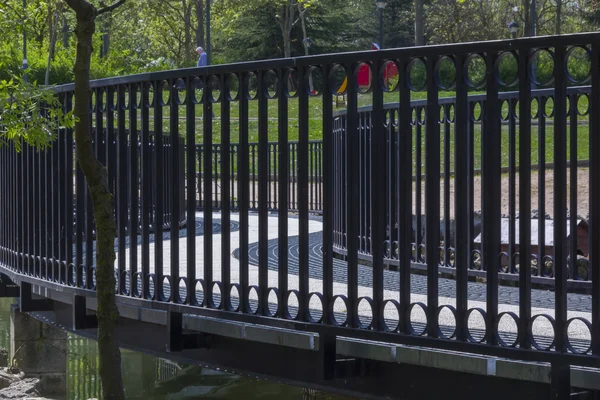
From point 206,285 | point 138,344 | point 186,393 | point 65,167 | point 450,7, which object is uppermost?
point 450,7

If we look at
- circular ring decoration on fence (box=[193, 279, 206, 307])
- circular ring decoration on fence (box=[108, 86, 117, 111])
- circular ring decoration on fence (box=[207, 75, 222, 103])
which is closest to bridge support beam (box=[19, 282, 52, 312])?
circular ring decoration on fence (box=[193, 279, 206, 307])

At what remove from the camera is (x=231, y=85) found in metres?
5.45

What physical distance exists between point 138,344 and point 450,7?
49.0m

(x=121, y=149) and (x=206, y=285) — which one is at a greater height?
(x=121, y=149)

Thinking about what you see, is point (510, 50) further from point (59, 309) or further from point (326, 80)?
point (59, 309)

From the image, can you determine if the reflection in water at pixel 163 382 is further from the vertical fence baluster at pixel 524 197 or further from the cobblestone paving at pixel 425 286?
the vertical fence baluster at pixel 524 197

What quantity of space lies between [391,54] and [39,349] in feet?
25.0

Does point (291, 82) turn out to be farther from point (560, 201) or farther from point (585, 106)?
point (585, 106)

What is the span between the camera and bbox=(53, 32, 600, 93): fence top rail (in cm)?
414

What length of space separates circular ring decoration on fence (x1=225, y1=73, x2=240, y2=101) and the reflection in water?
6.46 metres

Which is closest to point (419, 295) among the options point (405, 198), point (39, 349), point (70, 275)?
point (405, 198)

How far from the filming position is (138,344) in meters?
6.51

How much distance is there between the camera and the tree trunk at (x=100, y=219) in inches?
184

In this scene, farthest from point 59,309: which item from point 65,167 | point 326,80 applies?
point 326,80
